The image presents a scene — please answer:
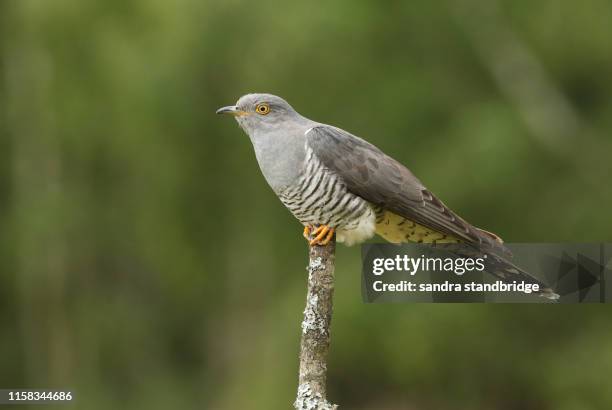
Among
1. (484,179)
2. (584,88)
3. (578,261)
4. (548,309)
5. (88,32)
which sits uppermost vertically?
(88,32)

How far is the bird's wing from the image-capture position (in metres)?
2.82

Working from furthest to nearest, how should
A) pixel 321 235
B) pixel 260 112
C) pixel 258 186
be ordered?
pixel 258 186 < pixel 260 112 < pixel 321 235

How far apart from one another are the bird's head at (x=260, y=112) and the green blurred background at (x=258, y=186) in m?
3.18

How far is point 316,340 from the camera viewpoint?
254cm

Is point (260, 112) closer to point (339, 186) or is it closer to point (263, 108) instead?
point (263, 108)

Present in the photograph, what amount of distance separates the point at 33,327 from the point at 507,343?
186 inches

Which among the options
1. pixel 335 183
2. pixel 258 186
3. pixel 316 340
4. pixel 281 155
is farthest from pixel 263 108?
pixel 258 186

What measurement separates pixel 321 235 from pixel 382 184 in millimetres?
289

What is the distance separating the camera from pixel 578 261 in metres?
3.00

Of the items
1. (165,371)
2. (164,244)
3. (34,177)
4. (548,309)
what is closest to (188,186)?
(164,244)

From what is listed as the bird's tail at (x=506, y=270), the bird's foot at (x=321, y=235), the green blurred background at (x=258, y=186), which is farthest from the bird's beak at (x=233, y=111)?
the green blurred background at (x=258, y=186)

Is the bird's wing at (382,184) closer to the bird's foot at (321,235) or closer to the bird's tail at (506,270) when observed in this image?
the bird's tail at (506,270)

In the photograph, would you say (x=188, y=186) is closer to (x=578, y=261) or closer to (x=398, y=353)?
(x=398, y=353)

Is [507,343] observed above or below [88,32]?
below
